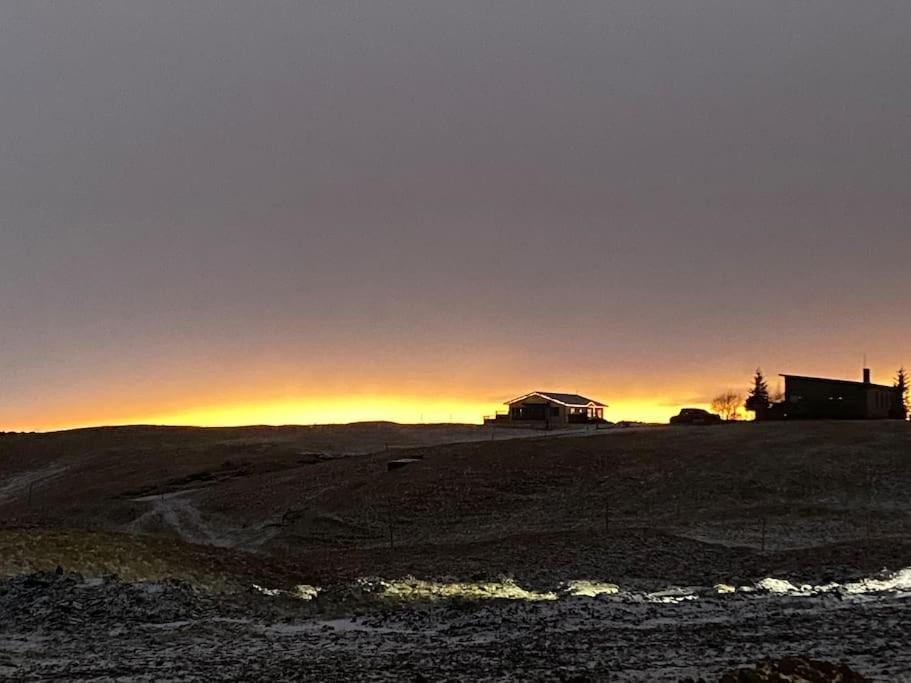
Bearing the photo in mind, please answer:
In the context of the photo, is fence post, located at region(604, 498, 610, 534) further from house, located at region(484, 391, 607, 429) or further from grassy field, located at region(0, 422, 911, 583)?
house, located at region(484, 391, 607, 429)

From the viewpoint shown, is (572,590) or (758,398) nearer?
(572,590)

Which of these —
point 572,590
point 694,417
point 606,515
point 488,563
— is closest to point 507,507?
point 606,515

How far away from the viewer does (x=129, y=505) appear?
5188cm

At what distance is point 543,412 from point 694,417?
14297mm

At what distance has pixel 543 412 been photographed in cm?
9231

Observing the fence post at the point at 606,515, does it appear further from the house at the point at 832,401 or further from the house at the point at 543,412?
the house at the point at 543,412

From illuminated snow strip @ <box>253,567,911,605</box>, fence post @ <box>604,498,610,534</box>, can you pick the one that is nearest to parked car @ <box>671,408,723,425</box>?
fence post @ <box>604,498,610,534</box>

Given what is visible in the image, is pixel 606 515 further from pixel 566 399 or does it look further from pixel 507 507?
pixel 566 399

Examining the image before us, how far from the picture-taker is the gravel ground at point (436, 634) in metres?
15.1

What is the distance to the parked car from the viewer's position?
8409cm

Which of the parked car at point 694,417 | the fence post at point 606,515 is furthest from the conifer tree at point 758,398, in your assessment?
the fence post at point 606,515

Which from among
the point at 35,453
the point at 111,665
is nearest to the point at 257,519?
the point at 111,665

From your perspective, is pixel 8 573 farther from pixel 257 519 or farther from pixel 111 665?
pixel 257 519

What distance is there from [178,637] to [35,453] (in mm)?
73180
